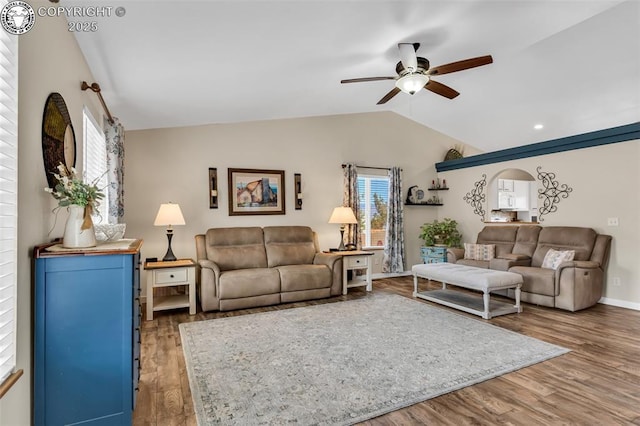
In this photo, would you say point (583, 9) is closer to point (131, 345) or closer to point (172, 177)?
point (131, 345)

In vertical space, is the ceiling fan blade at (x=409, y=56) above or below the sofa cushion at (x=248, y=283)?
above

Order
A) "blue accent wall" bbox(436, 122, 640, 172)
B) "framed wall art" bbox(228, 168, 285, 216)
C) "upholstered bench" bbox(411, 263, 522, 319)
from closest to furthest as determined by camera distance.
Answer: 1. "upholstered bench" bbox(411, 263, 522, 319)
2. "blue accent wall" bbox(436, 122, 640, 172)
3. "framed wall art" bbox(228, 168, 285, 216)

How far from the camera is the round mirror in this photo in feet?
5.96

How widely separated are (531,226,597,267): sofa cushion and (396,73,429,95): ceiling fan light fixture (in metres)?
3.47

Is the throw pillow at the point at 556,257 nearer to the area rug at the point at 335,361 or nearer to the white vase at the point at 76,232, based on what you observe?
the area rug at the point at 335,361

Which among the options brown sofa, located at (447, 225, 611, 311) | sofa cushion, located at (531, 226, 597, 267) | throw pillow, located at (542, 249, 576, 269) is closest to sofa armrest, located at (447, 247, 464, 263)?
brown sofa, located at (447, 225, 611, 311)

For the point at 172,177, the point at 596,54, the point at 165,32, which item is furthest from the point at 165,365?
the point at 596,54

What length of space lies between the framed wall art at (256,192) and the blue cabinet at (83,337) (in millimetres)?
3522

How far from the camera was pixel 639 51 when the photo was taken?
145 inches

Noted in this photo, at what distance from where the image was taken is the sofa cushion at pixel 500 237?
5594 mm

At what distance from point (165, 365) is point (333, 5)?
319cm

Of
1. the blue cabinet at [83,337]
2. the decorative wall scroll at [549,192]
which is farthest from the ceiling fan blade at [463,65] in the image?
the decorative wall scroll at [549,192]

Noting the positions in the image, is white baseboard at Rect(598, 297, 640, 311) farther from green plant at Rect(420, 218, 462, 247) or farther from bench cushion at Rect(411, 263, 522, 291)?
green plant at Rect(420, 218, 462, 247)

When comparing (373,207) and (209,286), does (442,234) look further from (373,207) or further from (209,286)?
(209,286)
